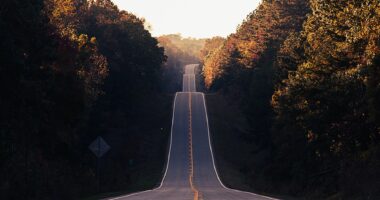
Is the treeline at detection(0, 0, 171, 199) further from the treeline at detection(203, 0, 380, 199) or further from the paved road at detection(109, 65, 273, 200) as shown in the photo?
the treeline at detection(203, 0, 380, 199)

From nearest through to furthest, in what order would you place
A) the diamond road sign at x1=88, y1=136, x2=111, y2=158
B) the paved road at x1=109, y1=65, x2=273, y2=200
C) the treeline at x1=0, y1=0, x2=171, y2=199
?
the treeline at x1=0, y1=0, x2=171, y2=199 → the diamond road sign at x1=88, y1=136, x2=111, y2=158 → the paved road at x1=109, y1=65, x2=273, y2=200

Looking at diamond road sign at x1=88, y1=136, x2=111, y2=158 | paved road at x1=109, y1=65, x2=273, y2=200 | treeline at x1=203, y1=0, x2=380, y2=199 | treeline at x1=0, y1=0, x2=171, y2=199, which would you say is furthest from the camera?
paved road at x1=109, y1=65, x2=273, y2=200

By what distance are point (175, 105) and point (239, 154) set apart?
37427 mm

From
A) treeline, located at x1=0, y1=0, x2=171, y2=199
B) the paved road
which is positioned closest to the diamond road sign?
treeline, located at x1=0, y1=0, x2=171, y2=199

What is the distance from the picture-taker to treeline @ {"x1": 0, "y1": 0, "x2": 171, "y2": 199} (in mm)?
34844

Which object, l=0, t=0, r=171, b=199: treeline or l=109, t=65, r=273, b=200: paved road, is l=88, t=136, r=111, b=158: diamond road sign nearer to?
l=0, t=0, r=171, b=199: treeline

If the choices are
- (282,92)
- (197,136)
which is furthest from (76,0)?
(282,92)

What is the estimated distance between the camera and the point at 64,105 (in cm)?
4966

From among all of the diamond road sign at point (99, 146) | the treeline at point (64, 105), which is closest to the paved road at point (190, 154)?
the treeline at point (64, 105)

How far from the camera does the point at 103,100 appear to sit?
82312 millimetres

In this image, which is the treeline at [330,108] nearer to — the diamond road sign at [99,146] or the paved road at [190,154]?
the paved road at [190,154]

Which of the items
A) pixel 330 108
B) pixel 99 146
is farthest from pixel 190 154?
pixel 99 146

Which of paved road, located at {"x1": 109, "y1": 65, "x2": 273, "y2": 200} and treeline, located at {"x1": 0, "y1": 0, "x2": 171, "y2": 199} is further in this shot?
paved road, located at {"x1": 109, "y1": 65, "x2": 273, "y2": 200}

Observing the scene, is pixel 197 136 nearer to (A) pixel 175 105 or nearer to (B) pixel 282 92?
(A) pixel 175 105
